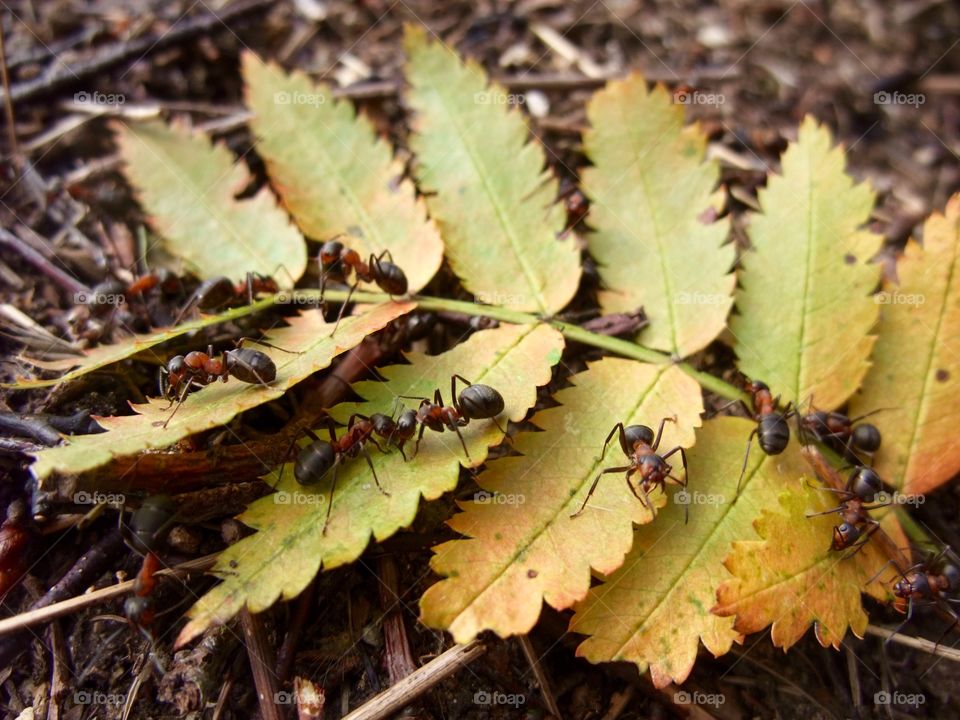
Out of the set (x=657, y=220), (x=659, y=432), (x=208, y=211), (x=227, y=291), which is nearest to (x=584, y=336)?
(x=659, y=432)

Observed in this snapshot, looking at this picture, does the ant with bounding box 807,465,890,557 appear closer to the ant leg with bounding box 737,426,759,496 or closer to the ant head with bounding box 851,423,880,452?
the ant head with bounding box 851,423,880,452

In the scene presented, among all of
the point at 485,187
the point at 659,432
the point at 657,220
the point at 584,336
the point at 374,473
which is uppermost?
the point at 485,187

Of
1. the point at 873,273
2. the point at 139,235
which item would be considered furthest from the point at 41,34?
the point at 873,273

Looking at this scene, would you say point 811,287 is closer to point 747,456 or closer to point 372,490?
point 747,456

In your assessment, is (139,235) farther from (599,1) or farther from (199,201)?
(599,1)

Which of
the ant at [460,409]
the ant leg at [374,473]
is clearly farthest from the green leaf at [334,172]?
the ant leg at [374,473]
